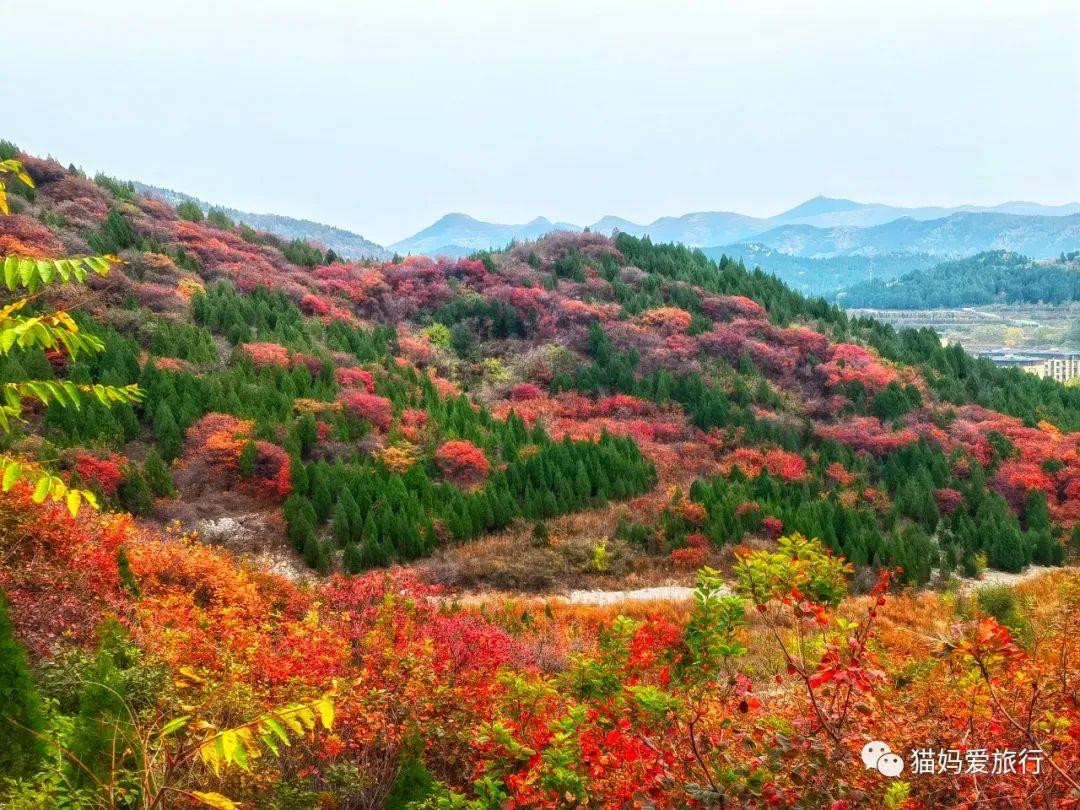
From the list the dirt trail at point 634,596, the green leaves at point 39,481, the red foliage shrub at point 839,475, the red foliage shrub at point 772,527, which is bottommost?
the dirt trail at point 634,596

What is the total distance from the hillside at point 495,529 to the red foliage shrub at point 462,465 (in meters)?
0.13

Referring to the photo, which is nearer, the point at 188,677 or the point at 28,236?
the point at 188,677

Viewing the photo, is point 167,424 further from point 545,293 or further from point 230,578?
point 545,293

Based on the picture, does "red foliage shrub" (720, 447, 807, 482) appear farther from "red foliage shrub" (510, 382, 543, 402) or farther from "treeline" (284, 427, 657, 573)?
"red foliage shrub" (510, 382, 543, 402)

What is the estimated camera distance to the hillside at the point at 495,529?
432 cm

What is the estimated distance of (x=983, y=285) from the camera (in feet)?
450

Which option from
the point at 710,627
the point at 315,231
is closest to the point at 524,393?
the point at 710,627

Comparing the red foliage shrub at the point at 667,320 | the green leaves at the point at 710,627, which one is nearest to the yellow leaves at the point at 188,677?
the green leaves at the point at 710,627

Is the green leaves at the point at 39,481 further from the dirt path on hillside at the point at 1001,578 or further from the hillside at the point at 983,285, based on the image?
the hillside at the point at 983,285

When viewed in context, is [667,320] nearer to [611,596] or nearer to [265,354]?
[265,354]

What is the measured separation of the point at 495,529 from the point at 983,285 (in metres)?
150

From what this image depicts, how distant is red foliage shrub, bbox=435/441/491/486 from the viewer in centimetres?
2039

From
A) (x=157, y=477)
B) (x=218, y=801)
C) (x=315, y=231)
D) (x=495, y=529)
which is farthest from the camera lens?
(x=315, y=231)

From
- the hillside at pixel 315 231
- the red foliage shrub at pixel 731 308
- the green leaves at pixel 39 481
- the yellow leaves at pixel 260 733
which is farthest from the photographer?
the hillside at pixel 315 231
